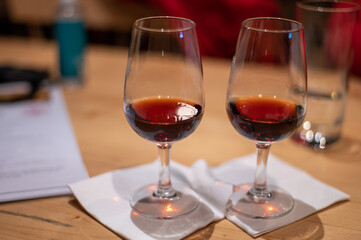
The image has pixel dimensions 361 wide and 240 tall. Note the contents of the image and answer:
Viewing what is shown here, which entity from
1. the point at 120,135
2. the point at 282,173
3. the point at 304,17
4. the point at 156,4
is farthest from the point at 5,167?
the point at 156,4

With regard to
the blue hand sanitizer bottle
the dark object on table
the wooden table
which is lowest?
the wooden table

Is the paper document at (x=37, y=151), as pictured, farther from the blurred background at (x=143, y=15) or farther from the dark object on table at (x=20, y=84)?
the blurred background at (x=143, y=15)

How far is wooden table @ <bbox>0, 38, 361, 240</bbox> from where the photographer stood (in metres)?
0.68

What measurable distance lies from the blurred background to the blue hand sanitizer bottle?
0.65 meters

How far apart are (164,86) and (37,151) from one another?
0.36 meters

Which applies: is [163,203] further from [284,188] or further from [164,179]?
[284,188]

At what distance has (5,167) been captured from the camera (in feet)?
2.81

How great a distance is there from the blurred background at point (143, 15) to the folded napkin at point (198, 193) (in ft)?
3.76

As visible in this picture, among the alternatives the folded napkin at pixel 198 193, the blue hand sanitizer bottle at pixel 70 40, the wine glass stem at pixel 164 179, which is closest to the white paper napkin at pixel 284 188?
the folded napkin at pixel 198 193

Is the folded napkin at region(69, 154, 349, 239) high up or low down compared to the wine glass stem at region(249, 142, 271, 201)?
down

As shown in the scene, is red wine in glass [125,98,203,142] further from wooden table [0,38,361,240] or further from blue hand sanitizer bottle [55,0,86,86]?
blue hand sanitizer bottle [55,0,86,86]

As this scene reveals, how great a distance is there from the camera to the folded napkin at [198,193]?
68cm

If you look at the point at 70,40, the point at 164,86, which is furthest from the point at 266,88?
the point at 70,40

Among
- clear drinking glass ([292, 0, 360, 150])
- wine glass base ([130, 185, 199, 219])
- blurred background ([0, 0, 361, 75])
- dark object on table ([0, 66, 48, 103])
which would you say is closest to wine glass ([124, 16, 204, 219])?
wine glass base ([130, 185, 199, 219])
